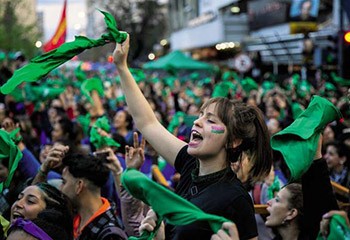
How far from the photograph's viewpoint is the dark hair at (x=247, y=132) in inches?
124

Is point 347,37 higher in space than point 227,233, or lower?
lower

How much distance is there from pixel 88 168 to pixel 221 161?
1.76 meters

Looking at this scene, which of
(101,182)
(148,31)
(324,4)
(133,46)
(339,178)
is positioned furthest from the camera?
(148,31)

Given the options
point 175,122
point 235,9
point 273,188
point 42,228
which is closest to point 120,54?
point 42,228

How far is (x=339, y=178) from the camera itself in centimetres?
659

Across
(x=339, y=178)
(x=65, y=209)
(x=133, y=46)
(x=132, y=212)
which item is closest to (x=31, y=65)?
(x=65, y=209)

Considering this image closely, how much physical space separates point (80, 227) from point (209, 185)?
160cm

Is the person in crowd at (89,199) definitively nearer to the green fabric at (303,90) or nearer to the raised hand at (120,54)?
the raised hand at (120,54)

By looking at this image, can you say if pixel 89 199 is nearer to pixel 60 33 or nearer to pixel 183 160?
pixel 183 160

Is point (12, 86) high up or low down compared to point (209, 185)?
up

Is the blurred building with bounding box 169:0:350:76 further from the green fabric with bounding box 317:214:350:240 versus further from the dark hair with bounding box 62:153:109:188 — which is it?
the green fabric with bounding box 317:214:350:240

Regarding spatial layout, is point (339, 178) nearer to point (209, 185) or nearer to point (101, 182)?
point (101, 182)

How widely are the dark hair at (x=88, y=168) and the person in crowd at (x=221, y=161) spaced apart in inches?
52.0

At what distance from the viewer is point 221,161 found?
10.3 ft
